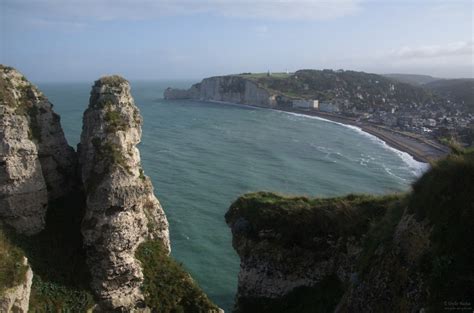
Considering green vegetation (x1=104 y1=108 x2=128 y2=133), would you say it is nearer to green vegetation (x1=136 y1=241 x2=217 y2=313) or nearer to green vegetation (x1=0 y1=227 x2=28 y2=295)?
green vegetation (x1=136 y1=241 x2=217 y2=313)

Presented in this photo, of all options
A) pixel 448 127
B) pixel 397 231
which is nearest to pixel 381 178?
pixel 448 127

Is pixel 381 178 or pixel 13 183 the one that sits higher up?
pixel 13 183

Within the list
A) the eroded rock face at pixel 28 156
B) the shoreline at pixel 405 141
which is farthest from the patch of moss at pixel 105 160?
the shoreline at pixel 405 141

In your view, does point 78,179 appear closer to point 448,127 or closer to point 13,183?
point 13,183

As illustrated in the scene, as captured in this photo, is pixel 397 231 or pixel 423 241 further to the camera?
pixel 397 231

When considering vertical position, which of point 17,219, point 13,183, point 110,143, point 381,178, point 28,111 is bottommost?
point 381,178

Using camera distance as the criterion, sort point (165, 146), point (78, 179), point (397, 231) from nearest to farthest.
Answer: point (397, 231), point (78, 179), point (165, 146)
